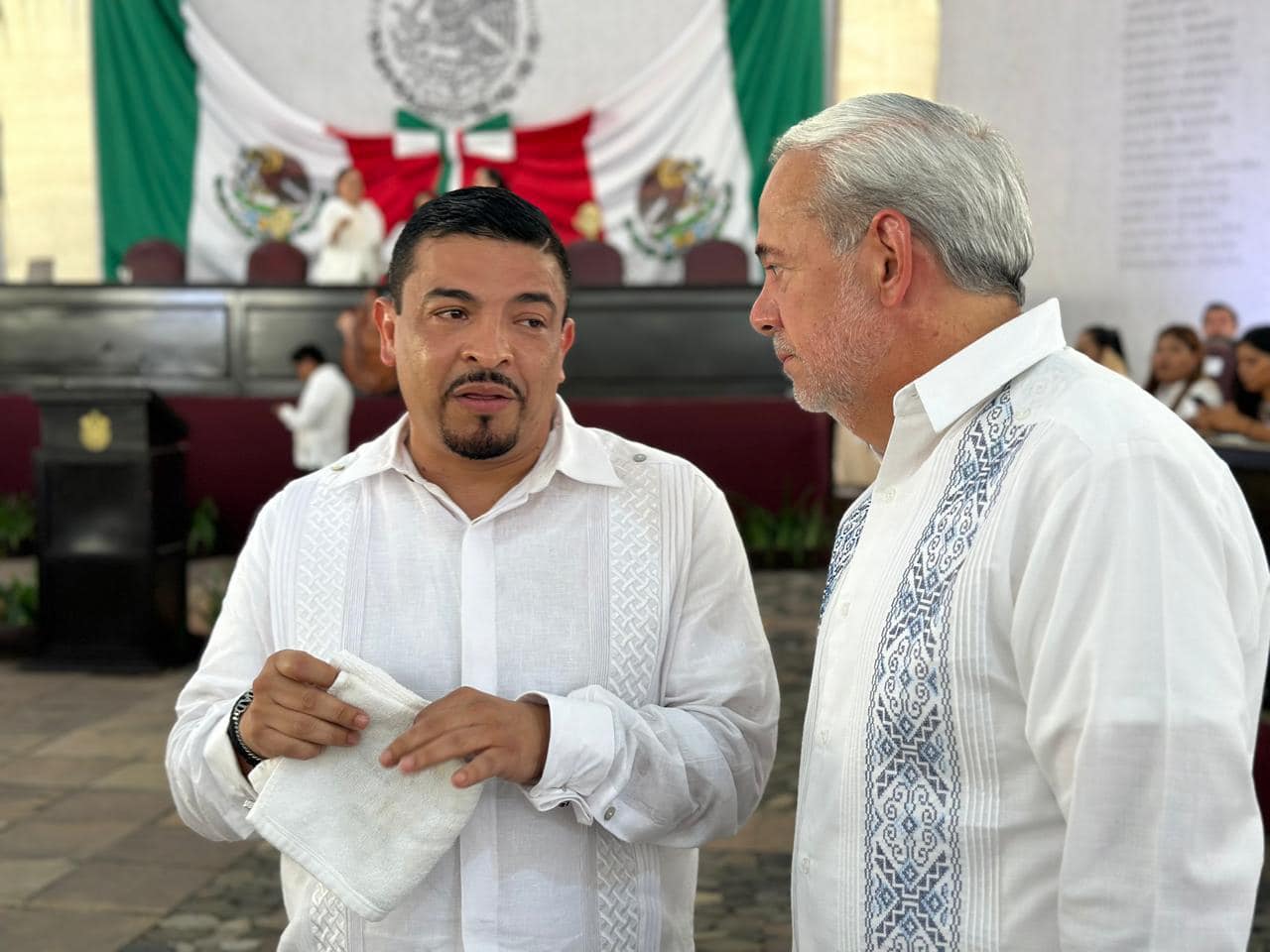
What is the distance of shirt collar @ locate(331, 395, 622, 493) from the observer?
167 cm

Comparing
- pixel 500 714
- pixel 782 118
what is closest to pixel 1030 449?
pixel 500 714

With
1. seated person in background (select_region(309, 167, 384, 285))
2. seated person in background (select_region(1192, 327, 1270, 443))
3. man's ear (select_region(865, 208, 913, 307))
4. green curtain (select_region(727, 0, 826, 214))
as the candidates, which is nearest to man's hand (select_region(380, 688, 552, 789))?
man's ear (select_region(865, 208, 913, 307))

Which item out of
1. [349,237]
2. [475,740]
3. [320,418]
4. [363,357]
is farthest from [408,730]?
[349,237]

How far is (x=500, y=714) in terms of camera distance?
4.68 ft

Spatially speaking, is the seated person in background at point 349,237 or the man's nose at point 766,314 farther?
the seated person in background at point 349,237

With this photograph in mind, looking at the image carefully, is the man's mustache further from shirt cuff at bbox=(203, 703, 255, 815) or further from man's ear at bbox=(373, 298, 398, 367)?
shirt cuff at bbox=(203, 703, 255, 815)

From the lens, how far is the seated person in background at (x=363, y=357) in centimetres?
830

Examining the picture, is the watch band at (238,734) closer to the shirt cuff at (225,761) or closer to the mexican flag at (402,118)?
the shirt cuff at (225,761)

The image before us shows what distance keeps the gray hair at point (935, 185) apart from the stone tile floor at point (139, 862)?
2030 mm

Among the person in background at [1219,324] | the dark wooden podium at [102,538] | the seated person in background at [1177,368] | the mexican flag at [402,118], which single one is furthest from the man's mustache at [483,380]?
the mexican flag at [402,118]

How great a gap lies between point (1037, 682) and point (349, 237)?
9.95 metres

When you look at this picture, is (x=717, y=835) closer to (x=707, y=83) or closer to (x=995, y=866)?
(x=995, y=866)

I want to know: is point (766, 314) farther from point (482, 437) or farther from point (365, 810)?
point (365, 810)

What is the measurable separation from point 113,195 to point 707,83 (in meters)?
4.96
